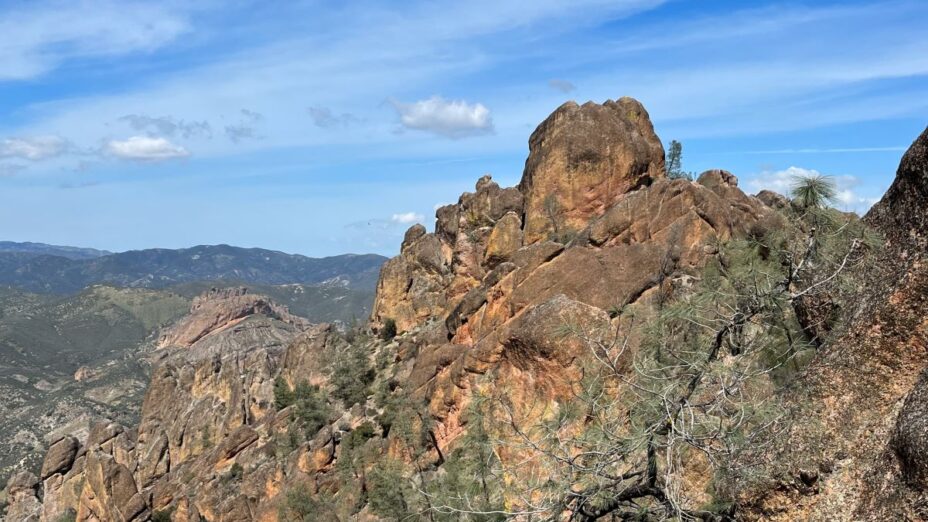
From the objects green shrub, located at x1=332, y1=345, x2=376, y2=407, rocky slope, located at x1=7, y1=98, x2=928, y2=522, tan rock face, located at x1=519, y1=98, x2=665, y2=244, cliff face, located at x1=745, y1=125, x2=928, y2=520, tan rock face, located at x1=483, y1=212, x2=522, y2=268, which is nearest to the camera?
cliff face, located at x1=745, y1=125, x2=928, y2=520

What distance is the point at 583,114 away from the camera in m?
57.0

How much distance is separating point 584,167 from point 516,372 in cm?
2875

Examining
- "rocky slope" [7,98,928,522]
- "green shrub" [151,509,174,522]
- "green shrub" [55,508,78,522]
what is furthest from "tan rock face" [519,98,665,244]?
"green shrub" [55,508,78,522]

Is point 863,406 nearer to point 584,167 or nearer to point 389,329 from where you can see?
point 584,167

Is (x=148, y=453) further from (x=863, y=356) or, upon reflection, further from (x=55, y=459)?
(x=863, y=356)

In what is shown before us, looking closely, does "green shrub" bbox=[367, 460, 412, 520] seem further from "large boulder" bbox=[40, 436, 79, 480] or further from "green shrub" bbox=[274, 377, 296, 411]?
"large boulder" bbox=[40, 436, 79, 480]

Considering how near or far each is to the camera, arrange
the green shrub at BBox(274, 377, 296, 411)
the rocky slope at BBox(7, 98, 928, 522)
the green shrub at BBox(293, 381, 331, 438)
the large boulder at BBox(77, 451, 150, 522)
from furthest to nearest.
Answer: the green shrub at BBox(274, 377, 296, 411), the large boulder at BBox(77, 451, 150, 522), the green shrub at BBox(293, 381, 331, 438), the rocky slope at BBox(7, 98, 928, 522)

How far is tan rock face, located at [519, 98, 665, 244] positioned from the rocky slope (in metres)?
0.16

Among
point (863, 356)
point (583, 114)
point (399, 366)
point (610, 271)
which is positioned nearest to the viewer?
point (863, 356)

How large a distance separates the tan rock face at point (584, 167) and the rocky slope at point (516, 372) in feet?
0.54

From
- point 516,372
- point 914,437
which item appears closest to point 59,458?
point 516,372

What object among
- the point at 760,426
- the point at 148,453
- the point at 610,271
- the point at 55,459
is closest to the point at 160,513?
the point at 148,453

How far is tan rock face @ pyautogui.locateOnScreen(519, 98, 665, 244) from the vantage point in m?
55.4

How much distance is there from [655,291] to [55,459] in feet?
281
